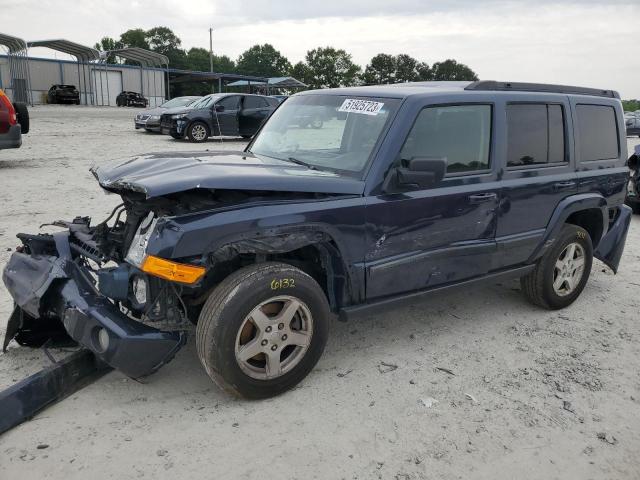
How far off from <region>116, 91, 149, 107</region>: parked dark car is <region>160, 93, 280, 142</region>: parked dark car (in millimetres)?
26041

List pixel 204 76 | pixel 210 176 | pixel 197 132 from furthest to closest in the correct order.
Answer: pixel 204 76, pixel 197 132, pixel 210 176

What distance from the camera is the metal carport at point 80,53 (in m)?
33.6

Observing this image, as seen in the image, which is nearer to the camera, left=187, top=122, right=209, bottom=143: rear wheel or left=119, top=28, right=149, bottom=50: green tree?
left=187, top=122, right=209, bottom=143: rear wheel

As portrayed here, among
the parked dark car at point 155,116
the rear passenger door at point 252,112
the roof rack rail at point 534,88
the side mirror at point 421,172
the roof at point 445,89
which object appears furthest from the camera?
the parked dark car at point 155,116


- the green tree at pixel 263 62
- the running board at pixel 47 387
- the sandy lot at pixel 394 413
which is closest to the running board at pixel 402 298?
the sandy lot at pixel 394 413

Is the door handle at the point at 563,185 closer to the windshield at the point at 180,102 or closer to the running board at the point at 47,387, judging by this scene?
the running board at the point at 47,387

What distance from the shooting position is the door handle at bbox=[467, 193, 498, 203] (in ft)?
12.2

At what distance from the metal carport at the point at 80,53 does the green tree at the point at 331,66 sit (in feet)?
148

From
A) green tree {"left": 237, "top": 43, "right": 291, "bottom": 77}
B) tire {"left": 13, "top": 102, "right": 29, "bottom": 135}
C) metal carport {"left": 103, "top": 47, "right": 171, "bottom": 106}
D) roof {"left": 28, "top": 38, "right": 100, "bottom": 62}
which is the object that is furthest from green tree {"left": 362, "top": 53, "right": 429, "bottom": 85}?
tire {"left": 13, "top": 102, "right": 29, "bottom": 135}

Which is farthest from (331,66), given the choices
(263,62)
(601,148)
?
(601,148)

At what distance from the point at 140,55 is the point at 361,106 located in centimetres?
4062

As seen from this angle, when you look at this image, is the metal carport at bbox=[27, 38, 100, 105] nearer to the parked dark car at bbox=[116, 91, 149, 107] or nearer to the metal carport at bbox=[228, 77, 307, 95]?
the parked dark car at bbox=[116, 91, 149, 107]

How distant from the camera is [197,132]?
54.0 ft

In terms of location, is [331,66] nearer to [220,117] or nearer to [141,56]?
[141,56]
